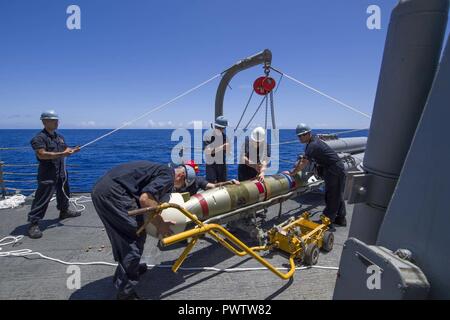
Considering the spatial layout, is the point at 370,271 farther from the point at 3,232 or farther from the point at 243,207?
the point at 3,232

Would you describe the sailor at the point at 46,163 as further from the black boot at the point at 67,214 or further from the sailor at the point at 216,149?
the sailor at the point at 216,149

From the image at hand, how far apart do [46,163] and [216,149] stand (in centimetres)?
321

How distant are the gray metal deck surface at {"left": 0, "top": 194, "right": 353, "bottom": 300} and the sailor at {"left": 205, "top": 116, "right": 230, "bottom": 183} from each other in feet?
5.03

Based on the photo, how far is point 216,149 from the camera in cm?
551

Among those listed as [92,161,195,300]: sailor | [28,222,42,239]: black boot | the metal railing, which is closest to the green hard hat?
[92,161,195,300]: sailor

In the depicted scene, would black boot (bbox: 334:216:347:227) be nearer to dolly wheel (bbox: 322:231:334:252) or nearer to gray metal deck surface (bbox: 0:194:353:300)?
gray metal deck surface (bbox: 0:194:353:300)

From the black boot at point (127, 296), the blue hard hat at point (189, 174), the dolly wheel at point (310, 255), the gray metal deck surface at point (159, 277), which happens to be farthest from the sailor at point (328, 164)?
the black boot at point (127, 296)

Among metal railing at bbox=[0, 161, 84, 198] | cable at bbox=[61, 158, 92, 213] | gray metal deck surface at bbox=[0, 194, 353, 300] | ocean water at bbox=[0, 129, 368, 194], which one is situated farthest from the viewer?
ocean water at bbox=[0, 129, 368, 194]

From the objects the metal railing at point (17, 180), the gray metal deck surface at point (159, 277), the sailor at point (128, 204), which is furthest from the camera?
the metal railing at point (17, 180)

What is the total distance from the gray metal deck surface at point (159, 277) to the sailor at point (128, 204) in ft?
1.51

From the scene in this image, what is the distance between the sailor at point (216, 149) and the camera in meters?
5.50

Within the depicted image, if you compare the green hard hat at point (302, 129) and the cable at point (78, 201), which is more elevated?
the green hard hat at point (302, 129)

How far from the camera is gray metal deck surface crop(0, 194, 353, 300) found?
10.5 ft
